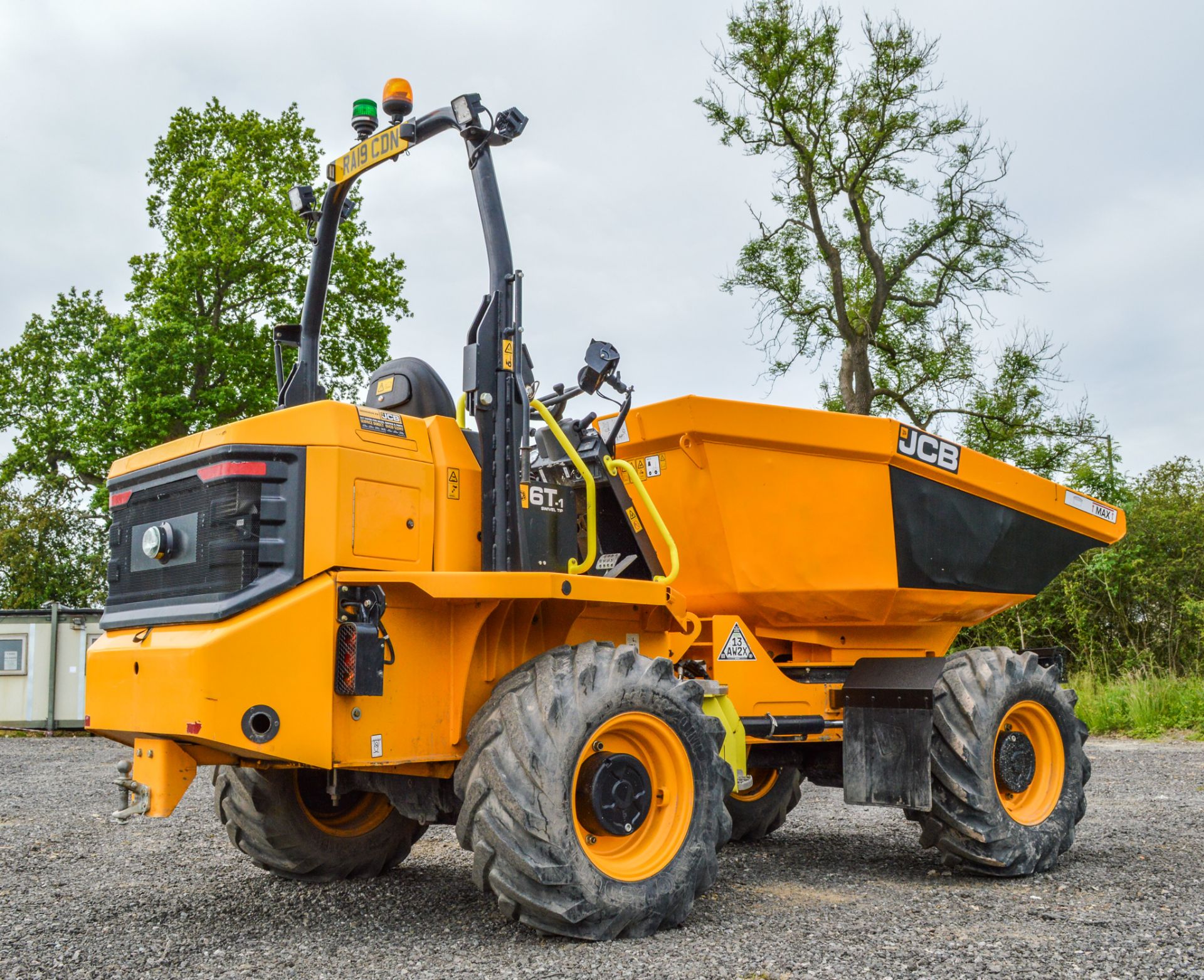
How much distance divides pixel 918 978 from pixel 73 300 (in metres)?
28.8

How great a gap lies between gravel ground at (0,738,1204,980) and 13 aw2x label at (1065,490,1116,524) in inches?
80.3

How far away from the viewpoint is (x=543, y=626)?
17.0 ft

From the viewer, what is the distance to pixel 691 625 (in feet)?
20.2

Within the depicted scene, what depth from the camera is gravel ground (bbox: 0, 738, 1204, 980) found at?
167 inches

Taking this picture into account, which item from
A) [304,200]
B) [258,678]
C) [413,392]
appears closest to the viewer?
[258,678]

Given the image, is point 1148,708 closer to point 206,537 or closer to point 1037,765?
point 1037,765

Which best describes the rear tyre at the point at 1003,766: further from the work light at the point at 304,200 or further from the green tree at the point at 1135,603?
the green tree at the point at 1135,603

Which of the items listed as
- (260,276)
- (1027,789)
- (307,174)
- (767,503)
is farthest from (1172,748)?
(307,174)

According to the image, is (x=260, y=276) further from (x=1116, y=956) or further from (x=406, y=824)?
(x=1116, y=956)

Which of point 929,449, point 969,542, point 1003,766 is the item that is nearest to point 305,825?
point 1003,766

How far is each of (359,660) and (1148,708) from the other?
12733mm

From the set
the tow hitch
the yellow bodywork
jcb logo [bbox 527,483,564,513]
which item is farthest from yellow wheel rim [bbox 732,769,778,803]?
the tow hitch

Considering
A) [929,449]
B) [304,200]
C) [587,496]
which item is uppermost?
[304,200]

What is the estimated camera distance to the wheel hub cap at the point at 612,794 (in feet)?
15.5
